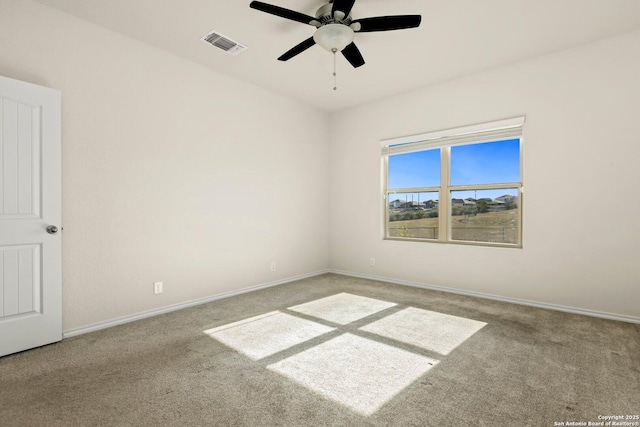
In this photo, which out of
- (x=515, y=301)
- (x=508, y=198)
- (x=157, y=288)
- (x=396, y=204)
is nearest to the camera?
(x=157, y=288)

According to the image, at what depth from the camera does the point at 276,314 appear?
10.8 feet

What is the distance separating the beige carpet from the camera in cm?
168

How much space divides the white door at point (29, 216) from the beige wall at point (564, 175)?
4049 millimetres

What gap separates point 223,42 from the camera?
126 inches

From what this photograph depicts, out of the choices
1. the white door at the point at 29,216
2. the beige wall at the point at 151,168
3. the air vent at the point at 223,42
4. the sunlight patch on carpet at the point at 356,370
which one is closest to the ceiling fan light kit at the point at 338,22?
the air vent at the point at 223,42

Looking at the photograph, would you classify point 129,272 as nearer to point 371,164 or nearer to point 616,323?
point 371,164

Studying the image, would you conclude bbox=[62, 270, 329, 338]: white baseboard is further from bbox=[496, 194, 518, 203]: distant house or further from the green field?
bbox=[496, 194, 518, 203]: distant house

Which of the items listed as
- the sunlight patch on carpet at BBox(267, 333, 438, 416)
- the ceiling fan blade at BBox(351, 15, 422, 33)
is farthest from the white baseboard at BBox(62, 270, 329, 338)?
the ceiling fan blade at BBox(351, 15, 422, 33)

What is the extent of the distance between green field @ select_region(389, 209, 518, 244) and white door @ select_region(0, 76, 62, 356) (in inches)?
161

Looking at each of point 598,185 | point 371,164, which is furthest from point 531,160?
point 371,164

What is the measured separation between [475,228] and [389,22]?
2852 millimetres

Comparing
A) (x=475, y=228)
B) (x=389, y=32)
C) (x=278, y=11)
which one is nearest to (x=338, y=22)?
(x=278, y=11)

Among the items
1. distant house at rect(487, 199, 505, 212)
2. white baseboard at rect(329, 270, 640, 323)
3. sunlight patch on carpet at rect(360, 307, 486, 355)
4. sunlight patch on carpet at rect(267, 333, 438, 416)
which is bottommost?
sunlight patch on carpet at rect(267, 333, 438, 416)

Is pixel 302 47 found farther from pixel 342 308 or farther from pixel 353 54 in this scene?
pixel 342 308
